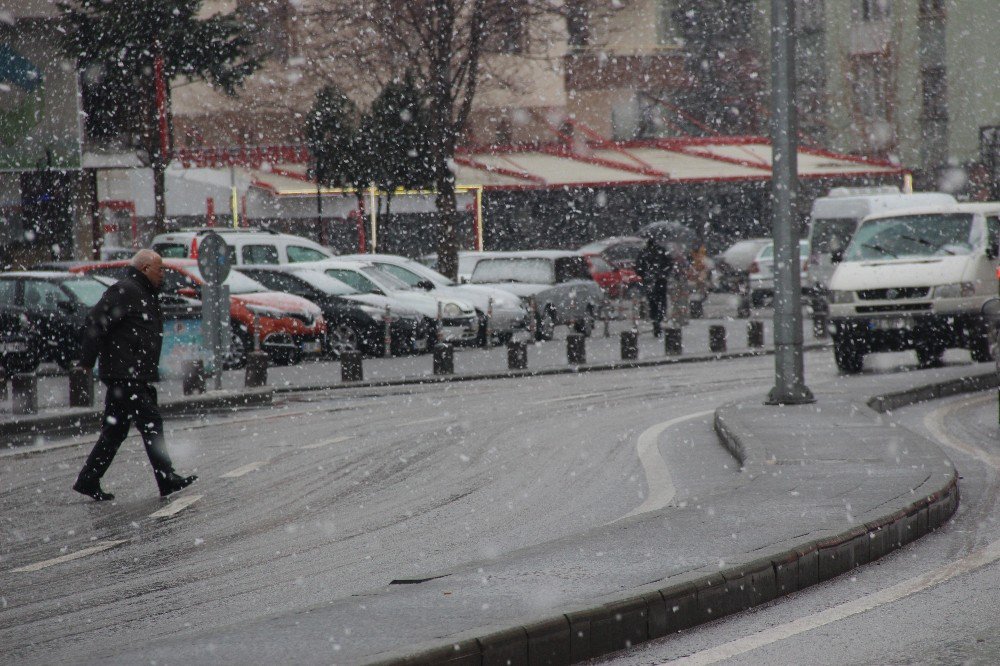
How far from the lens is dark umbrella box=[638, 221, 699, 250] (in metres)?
49.1

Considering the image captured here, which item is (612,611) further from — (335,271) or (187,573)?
(335,271)

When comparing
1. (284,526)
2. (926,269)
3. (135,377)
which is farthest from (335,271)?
(284,526)

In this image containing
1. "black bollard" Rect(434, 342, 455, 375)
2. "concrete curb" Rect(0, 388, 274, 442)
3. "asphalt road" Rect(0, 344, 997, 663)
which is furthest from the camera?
"black bollard" Rect(434, 342, 455, 375)

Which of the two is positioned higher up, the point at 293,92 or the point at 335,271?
the point at 293,92

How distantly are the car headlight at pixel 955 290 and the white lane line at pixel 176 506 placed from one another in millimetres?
11620

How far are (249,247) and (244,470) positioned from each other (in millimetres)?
17483

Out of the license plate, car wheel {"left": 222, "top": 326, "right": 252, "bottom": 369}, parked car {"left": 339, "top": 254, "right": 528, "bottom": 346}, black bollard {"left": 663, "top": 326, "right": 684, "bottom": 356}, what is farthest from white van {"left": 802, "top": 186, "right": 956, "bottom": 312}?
car wheel {"left": 222, "top": 326, "right": 252, "bottom": 369}

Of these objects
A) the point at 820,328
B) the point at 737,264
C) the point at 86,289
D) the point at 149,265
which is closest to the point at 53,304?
the point at 86,289

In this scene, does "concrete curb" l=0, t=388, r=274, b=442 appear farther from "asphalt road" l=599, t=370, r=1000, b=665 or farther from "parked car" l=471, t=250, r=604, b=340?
"parked car" l=471, t=250, r=604, b=340

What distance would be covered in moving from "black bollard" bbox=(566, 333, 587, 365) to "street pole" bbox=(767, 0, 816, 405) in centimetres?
901

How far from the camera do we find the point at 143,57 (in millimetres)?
32312

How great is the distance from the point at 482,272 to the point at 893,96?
29494mm

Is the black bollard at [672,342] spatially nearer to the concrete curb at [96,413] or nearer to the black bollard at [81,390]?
the concrete curb at [96,413]

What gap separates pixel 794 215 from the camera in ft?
49.1
